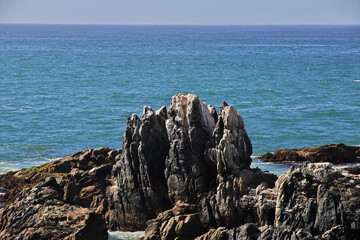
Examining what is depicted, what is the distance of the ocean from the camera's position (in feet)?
210

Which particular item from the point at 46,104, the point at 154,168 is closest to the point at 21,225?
the point at 154,168

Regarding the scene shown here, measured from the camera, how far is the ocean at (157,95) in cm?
6412

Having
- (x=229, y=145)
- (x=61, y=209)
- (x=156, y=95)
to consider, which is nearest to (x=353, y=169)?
(x=229, y=145)

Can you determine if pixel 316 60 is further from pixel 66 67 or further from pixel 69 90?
pixel 69 90

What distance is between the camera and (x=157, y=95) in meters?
101

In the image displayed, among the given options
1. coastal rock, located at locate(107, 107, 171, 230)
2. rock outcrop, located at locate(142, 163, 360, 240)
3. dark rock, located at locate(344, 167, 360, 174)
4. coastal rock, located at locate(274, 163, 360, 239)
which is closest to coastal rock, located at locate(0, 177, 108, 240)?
coastal rock, located at locate(107, 107, 171, 230)

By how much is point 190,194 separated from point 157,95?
70.0 m

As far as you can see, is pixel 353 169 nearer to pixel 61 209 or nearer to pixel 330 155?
pixel 330 155

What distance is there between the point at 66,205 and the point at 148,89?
7849 centimetres

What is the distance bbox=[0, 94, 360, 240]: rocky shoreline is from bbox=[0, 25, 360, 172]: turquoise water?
2021cm

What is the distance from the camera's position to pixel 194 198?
31.2m

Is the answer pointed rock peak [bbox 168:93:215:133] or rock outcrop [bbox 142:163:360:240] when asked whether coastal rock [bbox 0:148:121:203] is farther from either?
rock outcrop [bbox 142:163:360:240]

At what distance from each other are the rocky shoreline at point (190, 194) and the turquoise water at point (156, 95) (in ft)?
66.3

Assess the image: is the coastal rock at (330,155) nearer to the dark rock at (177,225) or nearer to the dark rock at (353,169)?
the dark rock at (353,169)
